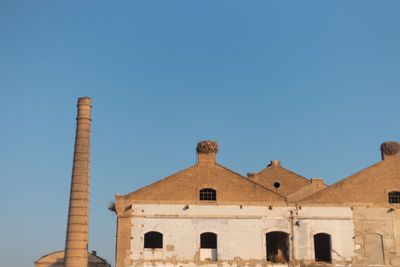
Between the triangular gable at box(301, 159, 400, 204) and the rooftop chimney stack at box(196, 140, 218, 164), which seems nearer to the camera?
the triangular gable at box(301, 159, 400, 204)

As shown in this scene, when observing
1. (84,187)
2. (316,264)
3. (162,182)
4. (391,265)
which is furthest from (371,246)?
(84,187)

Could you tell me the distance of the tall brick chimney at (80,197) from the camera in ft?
89.7

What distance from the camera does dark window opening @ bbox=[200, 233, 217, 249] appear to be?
27.5m

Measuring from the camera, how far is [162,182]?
26969 mm

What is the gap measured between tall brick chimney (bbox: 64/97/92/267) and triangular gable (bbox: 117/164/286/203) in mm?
3294

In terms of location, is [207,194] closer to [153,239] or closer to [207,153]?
[207,153]

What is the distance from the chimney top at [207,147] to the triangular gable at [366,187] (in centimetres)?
547

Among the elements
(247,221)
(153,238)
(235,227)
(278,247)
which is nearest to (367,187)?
(278,247)

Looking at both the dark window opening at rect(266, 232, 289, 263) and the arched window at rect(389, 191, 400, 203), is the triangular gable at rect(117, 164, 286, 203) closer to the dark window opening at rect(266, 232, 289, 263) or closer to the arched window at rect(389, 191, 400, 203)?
the dark window opening at rect(266, 232, 289, 263)

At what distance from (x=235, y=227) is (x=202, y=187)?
2669 millimetres

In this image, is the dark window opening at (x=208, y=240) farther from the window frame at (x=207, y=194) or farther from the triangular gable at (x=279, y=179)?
the triangular gable at (x=279, y=179)

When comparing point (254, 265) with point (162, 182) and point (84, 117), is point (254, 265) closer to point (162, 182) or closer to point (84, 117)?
point (162, 182)

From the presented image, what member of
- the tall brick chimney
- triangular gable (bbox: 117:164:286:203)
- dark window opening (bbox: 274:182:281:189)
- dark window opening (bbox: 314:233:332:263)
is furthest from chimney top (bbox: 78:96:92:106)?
dark window opening (bbox: 314:233:332:263)

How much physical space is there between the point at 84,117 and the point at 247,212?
1082 cm
